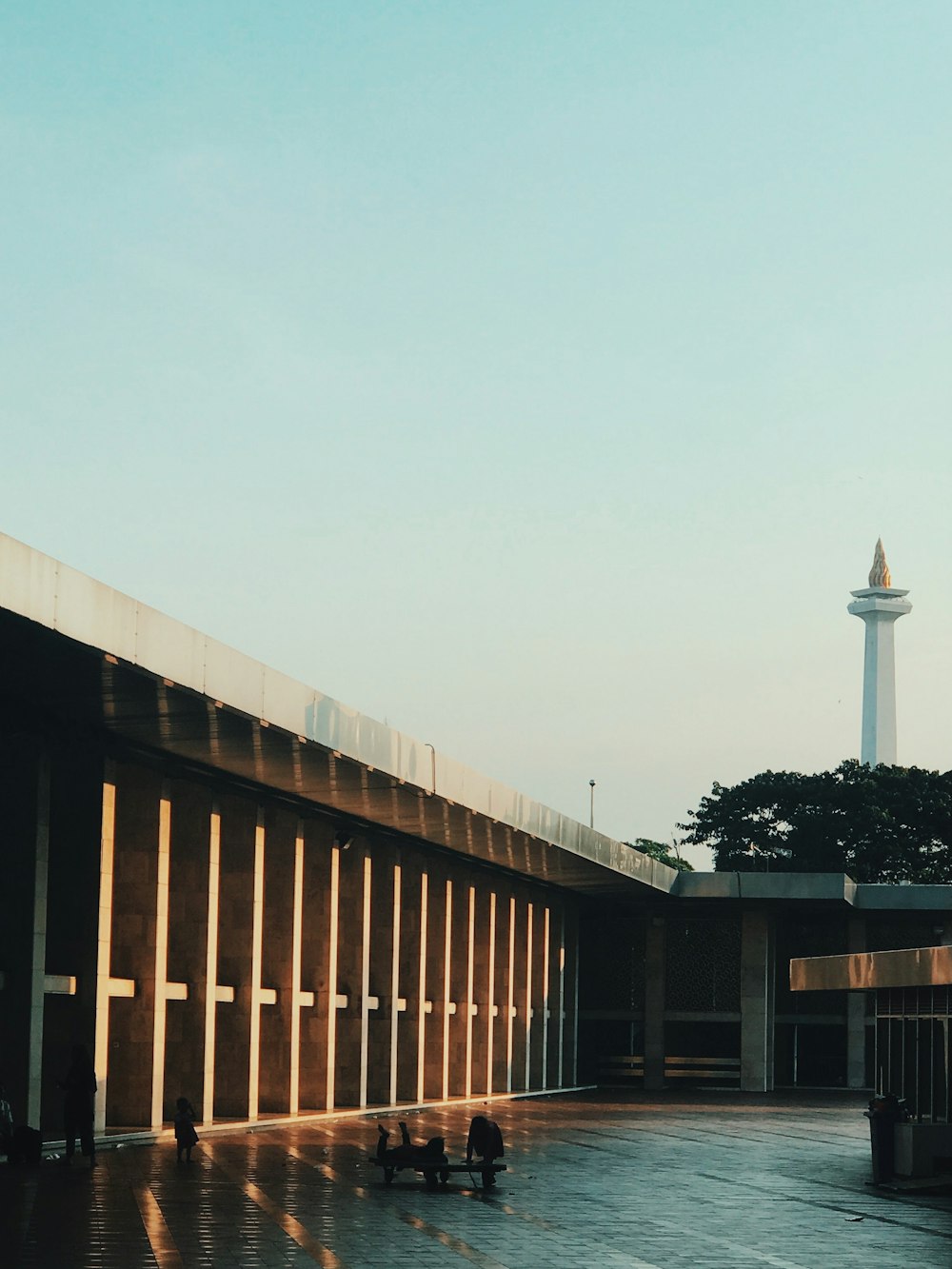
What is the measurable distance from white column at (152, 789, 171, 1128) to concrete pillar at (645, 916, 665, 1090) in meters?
29.5

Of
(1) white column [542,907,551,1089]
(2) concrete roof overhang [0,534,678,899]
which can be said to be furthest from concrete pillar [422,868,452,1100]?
(1) white column [542,907,551,1089]

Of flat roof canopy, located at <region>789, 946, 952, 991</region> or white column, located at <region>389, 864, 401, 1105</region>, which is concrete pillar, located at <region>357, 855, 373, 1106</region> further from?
flat roof canopy, located at <region>789, 946, 952, 991</region>

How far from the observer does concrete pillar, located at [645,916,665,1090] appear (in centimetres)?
5444

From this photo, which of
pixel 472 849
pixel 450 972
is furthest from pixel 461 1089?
pixel 472 849

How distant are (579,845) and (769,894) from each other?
12.4 m

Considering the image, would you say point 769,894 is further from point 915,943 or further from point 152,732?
point 152,732

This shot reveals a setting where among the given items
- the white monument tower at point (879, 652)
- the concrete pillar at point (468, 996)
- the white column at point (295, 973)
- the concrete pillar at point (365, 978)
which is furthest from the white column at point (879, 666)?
the white column at point (295, 973)

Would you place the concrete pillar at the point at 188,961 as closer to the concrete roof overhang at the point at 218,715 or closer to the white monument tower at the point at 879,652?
the concrete roof overhang at the point at 218,715

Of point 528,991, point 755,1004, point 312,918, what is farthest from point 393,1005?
point 755,1004

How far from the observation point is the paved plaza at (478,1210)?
14453 mm

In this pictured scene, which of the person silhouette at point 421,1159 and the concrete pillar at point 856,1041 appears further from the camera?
the concrete pillar at point 856,1041

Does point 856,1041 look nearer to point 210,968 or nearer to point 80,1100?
point 210,968

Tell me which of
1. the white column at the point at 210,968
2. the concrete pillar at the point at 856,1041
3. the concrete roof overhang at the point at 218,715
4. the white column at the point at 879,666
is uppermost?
the white column at the point at 879,666

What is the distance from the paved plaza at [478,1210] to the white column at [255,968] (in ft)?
4.47
